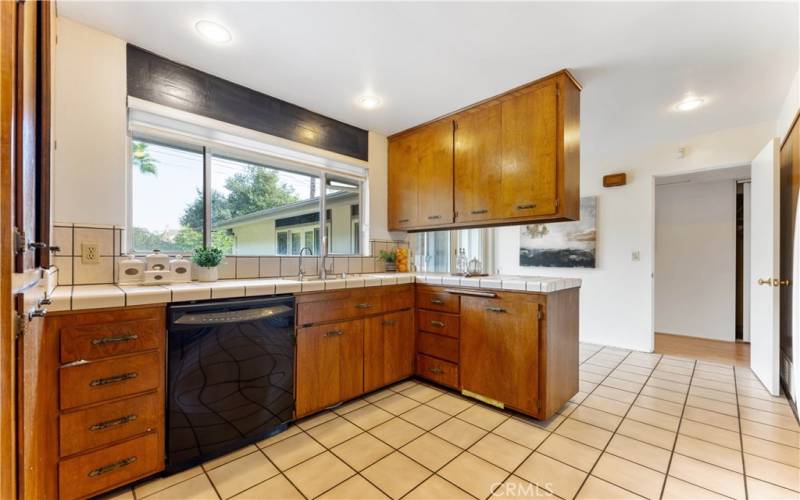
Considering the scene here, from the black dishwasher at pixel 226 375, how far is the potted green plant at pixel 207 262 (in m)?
0.52

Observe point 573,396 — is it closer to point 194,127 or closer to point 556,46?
point 556,46

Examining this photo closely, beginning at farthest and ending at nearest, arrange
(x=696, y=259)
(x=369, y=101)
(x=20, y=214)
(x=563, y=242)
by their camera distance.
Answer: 1. (x=696, y=259)
2. (x=563, y=242)
3. (x=369, y=101)
4. (x=20, y=214)

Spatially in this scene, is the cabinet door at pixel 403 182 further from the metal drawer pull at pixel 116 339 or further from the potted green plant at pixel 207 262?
the metal drawer pull at pixel 116 339

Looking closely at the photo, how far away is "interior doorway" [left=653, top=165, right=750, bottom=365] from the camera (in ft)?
13.7

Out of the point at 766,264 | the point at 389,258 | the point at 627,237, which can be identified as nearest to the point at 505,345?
the point at 389,258

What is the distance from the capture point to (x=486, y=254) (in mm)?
5055

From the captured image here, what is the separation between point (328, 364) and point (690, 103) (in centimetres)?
353

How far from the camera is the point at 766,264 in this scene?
2639 mm

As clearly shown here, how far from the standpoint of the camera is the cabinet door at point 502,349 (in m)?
2.08

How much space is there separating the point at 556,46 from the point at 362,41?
1162 millimetres

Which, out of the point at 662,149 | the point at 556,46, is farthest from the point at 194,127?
the point at 662,149

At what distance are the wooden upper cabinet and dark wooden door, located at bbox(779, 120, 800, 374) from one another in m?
1.54

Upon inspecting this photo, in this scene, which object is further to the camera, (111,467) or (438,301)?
(438,301)

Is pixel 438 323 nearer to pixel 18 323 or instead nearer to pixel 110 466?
pixel 110 466
